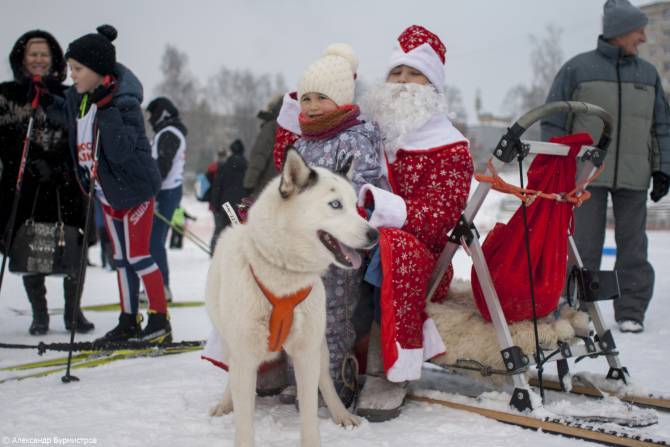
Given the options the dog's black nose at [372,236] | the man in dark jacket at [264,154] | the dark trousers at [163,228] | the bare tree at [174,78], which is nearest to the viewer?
the dog's black nose at [372,236]

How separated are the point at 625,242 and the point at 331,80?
281 cm

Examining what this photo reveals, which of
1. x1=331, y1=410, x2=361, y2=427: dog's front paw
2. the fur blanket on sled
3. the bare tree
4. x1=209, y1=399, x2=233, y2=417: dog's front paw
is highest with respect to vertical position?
the bare tree

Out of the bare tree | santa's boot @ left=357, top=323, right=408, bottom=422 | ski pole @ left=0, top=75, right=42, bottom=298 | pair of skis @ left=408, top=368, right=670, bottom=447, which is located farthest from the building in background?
santa's boot @ left=357, top=323, right=408, bottom=422

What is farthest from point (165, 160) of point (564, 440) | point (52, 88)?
point (564, 440)

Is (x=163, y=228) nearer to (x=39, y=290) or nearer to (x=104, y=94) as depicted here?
(x=39, y=290)

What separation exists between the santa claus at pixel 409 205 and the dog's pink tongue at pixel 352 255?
16.5 inches

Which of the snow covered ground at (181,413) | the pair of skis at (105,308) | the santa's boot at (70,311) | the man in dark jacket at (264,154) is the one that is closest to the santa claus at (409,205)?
the snow covered ground at (181,413)

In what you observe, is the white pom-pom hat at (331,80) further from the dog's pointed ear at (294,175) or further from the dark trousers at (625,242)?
the dark trousers at (625,242)

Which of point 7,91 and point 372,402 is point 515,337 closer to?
point 372,402

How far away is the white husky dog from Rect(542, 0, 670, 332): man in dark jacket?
8.82 ft

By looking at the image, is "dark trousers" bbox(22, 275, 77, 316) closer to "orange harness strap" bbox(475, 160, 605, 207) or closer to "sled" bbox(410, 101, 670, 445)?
"sled" bbox(410, 101, 670, 445)

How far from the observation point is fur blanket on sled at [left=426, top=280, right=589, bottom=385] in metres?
2.65

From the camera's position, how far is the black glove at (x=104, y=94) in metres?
3.63

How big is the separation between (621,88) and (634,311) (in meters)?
1.69
